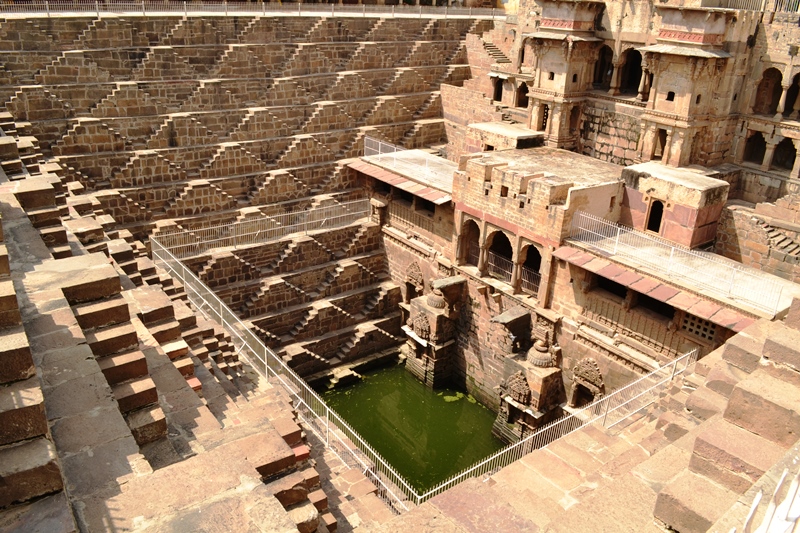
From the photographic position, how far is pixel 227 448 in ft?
19.7

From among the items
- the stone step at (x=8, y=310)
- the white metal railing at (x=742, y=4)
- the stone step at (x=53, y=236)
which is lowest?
the stone step at (x=53, y=236)

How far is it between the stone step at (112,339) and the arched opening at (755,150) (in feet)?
62.7

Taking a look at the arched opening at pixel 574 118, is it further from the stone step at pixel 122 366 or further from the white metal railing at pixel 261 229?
the stone step at pixel 122 366

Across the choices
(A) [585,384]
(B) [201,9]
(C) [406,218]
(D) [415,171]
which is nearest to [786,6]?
(D) [415,171]

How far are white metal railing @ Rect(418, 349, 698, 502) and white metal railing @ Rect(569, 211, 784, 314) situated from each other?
160 centimetres

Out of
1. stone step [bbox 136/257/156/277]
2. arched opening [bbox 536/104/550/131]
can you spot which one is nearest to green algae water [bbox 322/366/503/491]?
stone step [bbox 136/257/156/277]

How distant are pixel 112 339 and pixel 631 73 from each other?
2117 centimetres

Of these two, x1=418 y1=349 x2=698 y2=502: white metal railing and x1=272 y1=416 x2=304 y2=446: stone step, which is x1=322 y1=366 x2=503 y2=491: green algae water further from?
x1=272 y1=416 x2=304 y2=446: stone step

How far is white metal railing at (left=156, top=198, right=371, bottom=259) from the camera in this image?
18.1 m

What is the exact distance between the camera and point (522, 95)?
2414cm

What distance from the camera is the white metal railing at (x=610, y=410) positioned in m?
12.6

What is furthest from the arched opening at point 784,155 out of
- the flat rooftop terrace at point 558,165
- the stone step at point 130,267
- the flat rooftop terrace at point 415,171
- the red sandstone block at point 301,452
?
the stone step at point 130,267

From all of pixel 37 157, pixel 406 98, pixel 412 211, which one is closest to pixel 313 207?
pixel 412 211

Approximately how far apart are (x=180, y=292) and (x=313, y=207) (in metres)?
7.19
